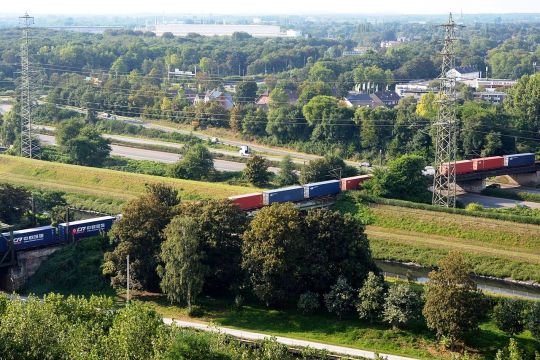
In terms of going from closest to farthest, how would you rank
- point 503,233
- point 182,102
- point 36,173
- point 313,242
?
point 313,242
point 503,233
point 36,173
point 182,102

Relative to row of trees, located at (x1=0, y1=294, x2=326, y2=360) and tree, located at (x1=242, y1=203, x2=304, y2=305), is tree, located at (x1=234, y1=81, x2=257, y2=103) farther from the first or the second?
row of trees, located at (x1=0, y1=294, x2=326, y2=360)

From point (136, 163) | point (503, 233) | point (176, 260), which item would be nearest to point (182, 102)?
point (136, 163)

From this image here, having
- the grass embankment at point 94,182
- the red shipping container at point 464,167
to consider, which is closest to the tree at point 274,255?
the grass embankment at point 94,182

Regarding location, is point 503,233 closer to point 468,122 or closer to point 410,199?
point 410,199

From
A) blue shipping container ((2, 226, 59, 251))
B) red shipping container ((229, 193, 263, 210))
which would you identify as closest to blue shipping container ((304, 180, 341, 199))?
red shipping container ((229, 193, 263, 210))

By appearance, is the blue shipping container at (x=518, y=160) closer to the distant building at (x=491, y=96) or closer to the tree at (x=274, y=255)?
the tree at (x=274, y=255)

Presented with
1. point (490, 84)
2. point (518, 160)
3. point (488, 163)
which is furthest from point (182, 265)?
point (490, 84)
